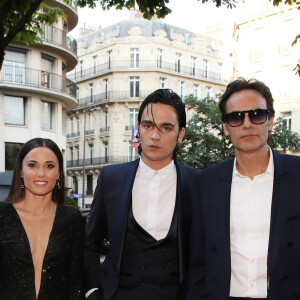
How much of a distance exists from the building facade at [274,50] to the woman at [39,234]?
29827 millimetres

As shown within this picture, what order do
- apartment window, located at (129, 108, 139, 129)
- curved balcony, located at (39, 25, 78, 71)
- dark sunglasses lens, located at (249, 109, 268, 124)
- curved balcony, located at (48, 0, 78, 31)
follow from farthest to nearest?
apartment window, located at (129, 108, 139, 129) < curved balcony, located at (39, 25, 78, 71) < curved balcony, located at (48, 0, 78, 31) < dark sunglasses lens, located at (249, 109, 268, 124)

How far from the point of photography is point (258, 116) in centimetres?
348

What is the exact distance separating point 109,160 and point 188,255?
47.6 m

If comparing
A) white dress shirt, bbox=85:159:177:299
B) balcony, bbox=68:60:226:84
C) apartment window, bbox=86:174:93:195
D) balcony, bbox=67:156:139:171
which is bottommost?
apartment window, bbox=86:174:93:195

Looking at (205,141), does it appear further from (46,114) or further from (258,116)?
(258,116)

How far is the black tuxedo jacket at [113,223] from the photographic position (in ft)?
11.8

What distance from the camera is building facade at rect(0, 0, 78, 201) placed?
27.6m

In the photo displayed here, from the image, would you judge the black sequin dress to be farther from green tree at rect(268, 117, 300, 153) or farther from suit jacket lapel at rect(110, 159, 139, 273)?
green tree at rect(268, 117, 300, 153)

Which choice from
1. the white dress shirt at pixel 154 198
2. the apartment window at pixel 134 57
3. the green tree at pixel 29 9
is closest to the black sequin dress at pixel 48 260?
the white dress shirt at pixel 154 198

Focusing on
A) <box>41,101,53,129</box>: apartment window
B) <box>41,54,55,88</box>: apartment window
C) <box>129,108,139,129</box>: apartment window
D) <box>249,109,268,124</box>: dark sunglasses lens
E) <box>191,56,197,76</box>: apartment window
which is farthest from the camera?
<box>191,56,197,76</box>: apartment window

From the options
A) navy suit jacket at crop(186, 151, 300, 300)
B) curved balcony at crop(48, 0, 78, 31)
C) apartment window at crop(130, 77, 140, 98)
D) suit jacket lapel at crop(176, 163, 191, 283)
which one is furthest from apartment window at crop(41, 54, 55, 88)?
navy suit jacket at crop(186, 151, 300, 300)

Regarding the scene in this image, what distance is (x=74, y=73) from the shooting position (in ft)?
193

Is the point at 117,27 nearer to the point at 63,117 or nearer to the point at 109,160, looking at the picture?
the point at 109,160

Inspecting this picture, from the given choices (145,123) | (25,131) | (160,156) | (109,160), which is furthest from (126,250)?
(109,160)
